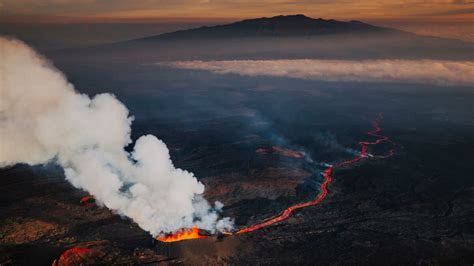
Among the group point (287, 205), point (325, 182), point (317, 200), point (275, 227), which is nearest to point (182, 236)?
point (275, 227)

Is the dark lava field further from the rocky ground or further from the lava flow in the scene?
the lava flow

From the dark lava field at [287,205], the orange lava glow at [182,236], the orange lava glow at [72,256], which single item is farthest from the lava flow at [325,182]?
the orange lava glow at [72,256]

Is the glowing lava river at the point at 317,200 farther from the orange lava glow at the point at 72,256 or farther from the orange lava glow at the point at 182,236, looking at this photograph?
the orange lava glow at the point at 72,256

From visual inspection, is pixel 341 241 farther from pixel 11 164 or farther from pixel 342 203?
pixel 11 164

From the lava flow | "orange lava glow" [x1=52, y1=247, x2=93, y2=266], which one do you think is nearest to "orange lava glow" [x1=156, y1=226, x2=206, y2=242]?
the lava flow

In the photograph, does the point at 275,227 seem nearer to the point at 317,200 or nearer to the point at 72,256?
the point at 317,200
